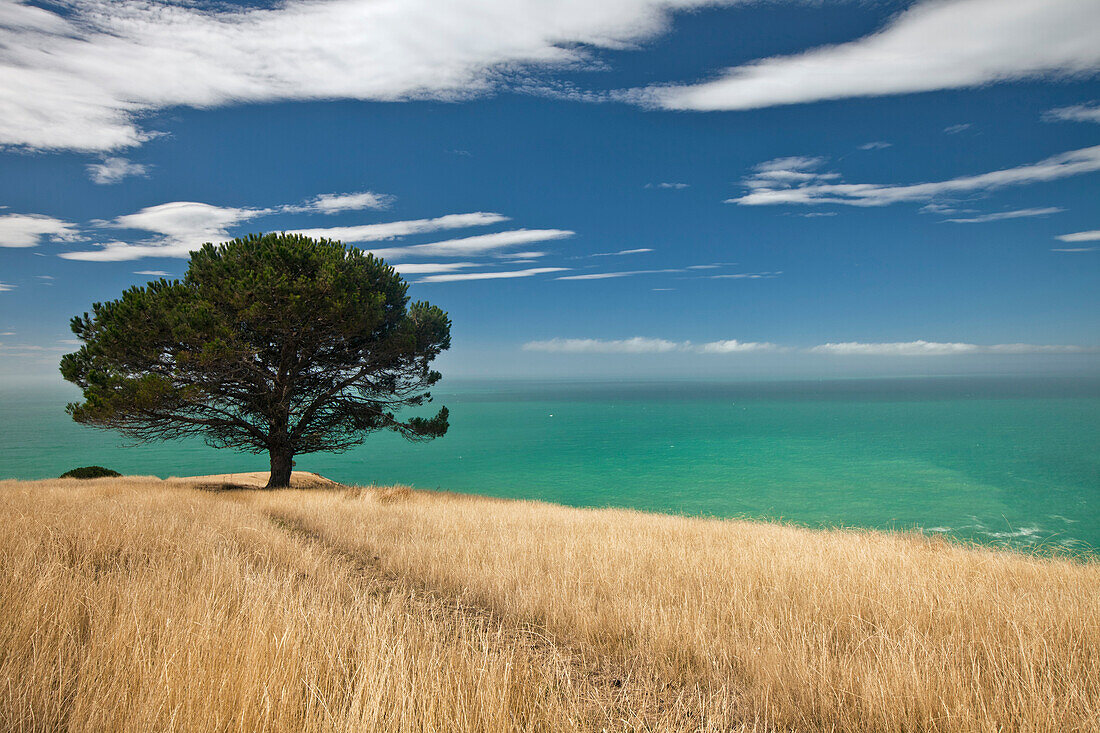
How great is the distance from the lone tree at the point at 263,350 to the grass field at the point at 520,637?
9.93 metres

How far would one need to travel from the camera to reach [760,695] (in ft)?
12.0

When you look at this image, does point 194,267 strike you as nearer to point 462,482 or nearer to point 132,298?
point 132,298

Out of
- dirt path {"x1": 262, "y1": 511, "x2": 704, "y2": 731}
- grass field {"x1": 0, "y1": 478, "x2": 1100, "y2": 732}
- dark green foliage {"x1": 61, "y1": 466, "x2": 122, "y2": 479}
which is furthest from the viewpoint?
dark green foliage {"x1": 61, "y1": 466, "x2": 122, "y2": 479}

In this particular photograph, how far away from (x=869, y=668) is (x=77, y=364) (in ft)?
75.2

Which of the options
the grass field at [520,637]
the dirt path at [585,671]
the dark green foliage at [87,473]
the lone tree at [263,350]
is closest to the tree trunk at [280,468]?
the lone tree at [263,350]

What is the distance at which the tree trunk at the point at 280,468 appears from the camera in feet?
67.8

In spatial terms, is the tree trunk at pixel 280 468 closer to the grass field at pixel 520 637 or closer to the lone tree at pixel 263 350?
the lone tree at pixel 263 350

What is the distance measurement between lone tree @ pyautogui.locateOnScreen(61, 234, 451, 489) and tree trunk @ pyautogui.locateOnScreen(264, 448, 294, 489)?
0.16 feet

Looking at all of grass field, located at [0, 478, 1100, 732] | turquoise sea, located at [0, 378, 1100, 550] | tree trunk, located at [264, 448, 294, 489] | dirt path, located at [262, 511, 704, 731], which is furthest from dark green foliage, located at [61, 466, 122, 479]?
dirt path, located at [262, 511, 704, 731]

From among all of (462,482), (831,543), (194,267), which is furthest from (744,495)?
(194,267)

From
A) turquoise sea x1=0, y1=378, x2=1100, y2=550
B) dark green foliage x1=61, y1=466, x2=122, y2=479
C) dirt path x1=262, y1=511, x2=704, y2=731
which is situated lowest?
turquoise sea x1=0, y1=378, x2=1100, y2=550

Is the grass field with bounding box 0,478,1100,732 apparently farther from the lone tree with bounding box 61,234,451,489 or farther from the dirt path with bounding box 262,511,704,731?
the lone tree with bounding box 61,234,451,489

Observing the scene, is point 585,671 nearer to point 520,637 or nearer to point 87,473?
point 520,637

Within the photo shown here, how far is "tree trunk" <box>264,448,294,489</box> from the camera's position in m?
20.7
